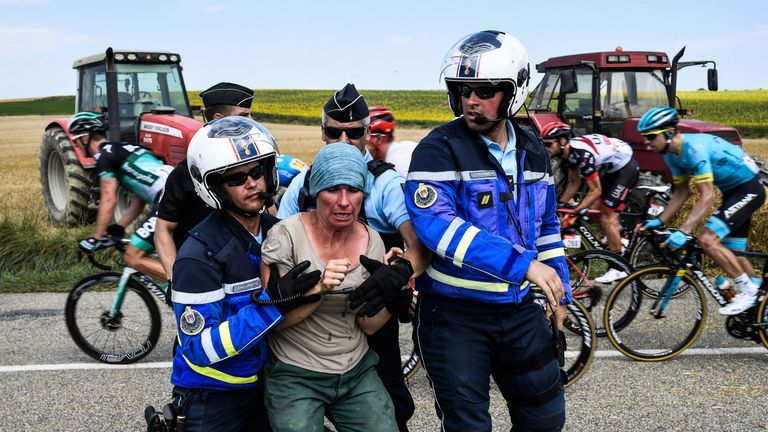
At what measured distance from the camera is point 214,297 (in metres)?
2.78

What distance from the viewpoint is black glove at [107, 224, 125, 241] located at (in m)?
6.34

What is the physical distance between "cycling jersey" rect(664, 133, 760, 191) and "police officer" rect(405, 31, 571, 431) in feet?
12.9

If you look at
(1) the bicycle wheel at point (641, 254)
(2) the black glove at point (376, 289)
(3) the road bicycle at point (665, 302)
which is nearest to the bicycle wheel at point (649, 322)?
(3) the road bicycle at point (665, 302)

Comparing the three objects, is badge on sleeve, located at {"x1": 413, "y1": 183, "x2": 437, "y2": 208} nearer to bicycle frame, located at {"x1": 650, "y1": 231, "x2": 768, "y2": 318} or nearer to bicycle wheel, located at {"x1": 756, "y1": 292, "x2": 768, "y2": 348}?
bicycle frame, located at {"x1": 650, "y1": 231, "x2": 768, "y2": 318}

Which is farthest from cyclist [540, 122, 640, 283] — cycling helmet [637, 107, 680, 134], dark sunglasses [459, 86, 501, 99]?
dark sunglasses [459, 86, 501, 99]

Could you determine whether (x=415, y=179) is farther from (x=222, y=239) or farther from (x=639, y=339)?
(x=639, y=339)

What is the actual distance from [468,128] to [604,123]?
37.0ft

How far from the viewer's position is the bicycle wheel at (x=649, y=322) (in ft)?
20.5

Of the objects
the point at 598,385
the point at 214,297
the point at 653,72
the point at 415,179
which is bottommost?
the point at 598,385

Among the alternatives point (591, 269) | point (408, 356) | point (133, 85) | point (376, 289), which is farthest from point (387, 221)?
point (133, 85)

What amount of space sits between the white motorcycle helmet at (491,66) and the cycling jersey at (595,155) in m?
6.49

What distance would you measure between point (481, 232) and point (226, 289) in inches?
38.5

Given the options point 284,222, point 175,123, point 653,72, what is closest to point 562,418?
point 284,222

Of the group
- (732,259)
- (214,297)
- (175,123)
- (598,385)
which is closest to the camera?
(214,297)
